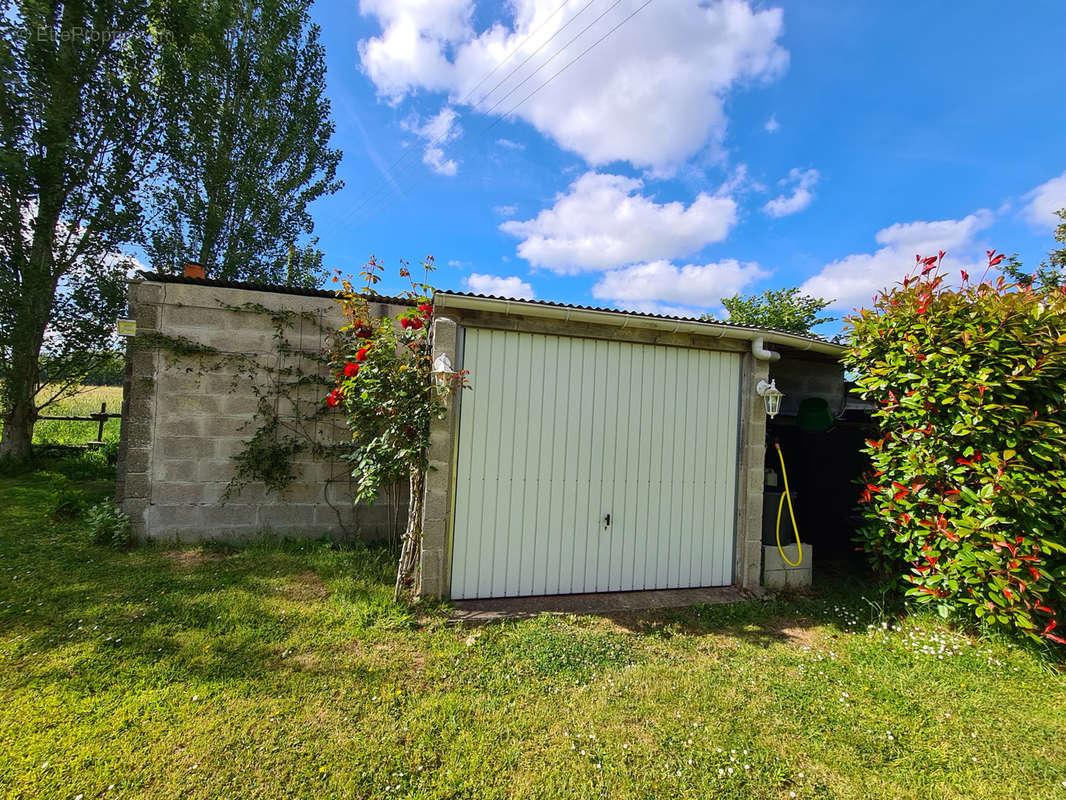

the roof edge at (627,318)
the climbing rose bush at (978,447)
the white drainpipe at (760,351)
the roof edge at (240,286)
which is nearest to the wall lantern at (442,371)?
the roof edge at (627,318)

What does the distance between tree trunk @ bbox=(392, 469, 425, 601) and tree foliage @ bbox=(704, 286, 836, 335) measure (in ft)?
70.4

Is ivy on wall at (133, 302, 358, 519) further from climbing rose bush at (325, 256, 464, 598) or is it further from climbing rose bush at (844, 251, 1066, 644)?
climbing rose bush at (844, 251, 1066, 644)

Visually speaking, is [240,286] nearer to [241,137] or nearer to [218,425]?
[218,425]

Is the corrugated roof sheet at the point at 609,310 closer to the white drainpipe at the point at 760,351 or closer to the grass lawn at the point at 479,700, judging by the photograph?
the white drainpipe at the point at 760,351

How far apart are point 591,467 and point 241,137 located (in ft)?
39.6

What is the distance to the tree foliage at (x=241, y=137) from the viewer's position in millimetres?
8914

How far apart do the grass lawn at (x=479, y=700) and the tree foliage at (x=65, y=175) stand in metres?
5.98

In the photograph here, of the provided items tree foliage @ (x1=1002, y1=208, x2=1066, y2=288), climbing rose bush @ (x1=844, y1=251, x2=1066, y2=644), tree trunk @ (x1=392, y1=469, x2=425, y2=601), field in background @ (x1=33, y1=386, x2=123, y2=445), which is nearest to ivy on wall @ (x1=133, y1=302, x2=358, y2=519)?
tree trunk @ (x1=392, y1=469, x2=425, y2=601)

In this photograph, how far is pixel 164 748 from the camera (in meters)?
2.25

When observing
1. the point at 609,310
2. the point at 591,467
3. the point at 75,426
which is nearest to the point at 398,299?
the point at 609,310

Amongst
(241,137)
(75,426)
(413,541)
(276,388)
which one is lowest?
(413,541)

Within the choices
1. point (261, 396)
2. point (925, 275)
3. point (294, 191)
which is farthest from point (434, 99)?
point (925, 275)

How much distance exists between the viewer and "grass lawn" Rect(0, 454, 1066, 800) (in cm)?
219

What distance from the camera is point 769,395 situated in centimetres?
462
